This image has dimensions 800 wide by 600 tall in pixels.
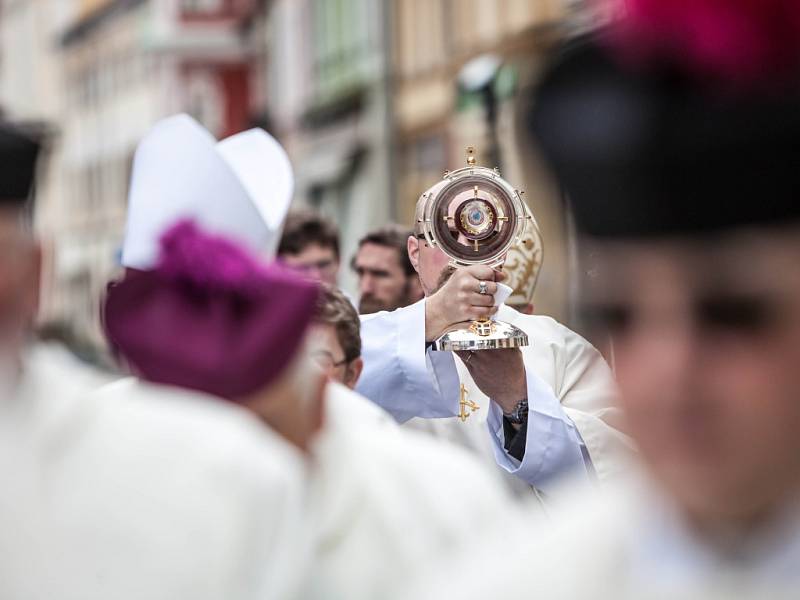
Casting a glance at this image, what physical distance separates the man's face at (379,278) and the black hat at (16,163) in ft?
9.92

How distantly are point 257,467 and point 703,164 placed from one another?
1006 millimetres

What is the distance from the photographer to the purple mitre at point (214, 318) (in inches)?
93.9

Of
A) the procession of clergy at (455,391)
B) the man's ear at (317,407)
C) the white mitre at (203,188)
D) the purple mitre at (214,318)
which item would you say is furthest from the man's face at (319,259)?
the man's ear at (317,407)

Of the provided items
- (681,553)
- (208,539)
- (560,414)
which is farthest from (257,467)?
(560,414)

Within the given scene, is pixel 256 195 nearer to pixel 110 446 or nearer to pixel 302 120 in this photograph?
pixel 110 446

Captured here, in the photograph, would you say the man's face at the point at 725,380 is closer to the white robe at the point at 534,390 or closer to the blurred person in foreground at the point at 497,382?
the blurred person in foreground at the point at 497,382

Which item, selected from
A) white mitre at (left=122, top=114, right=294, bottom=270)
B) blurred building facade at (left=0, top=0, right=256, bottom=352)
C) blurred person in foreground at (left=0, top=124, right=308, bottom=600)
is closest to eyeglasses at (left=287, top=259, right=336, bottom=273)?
white mitre at (left=122, top=114, right=294, bottom=270)

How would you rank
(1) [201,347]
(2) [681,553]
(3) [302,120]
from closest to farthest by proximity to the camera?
1. (2) [681,553]
2. (1) [201,347]
3. (3) [302,120]

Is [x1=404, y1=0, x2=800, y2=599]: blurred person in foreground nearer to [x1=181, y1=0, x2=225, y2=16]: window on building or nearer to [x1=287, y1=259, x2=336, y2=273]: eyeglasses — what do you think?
[x1=287, y1=259, x2=336, y2=273]: eyeglasses

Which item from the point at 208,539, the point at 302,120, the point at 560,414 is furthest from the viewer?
the point at 302,120

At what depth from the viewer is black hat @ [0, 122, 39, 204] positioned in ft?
8.21

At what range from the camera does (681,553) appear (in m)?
1.25

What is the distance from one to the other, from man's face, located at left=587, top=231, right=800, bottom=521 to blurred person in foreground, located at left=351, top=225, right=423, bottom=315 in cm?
436

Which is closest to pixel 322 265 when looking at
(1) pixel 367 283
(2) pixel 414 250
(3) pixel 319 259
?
(3) pixel 319 259
